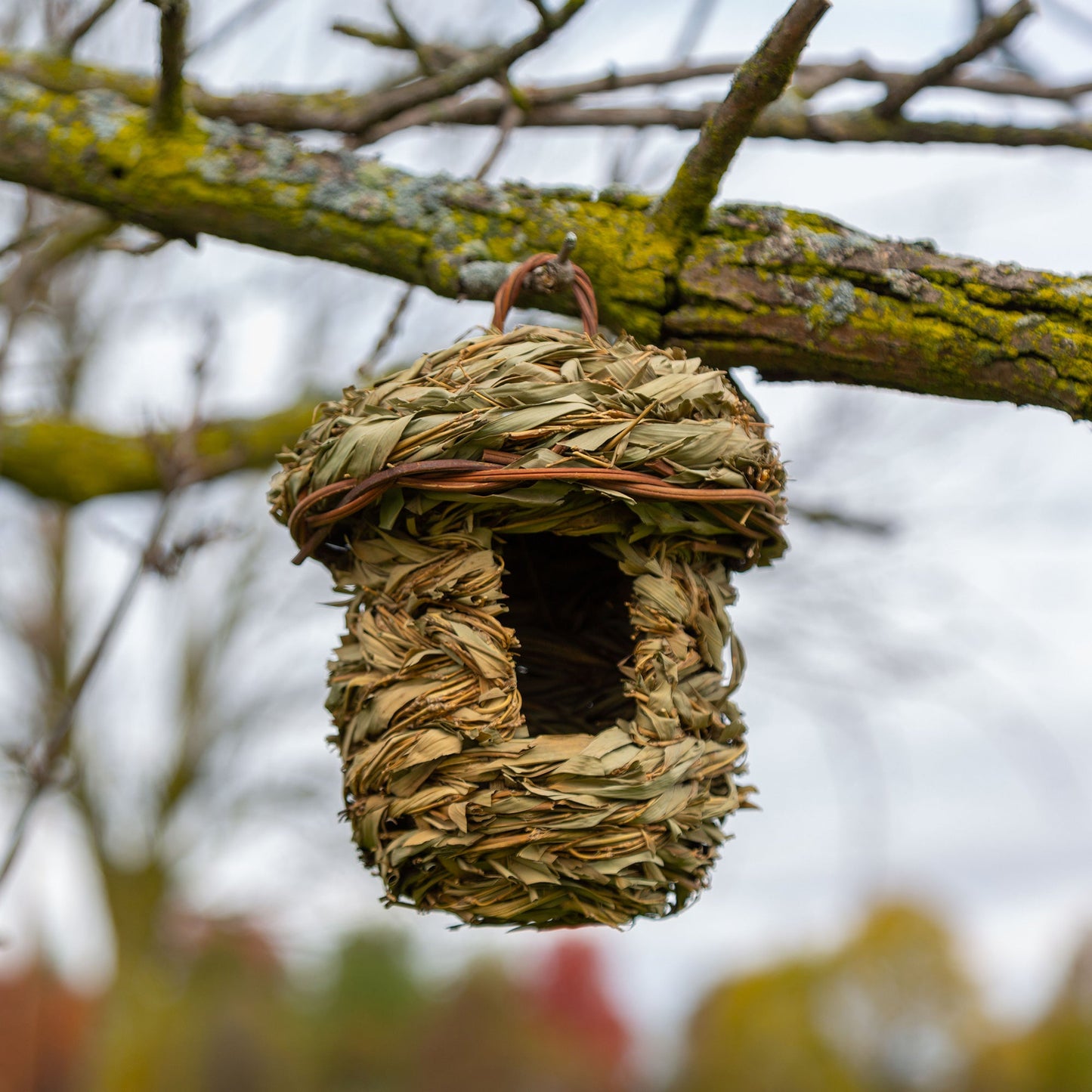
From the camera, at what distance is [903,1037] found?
15.7m

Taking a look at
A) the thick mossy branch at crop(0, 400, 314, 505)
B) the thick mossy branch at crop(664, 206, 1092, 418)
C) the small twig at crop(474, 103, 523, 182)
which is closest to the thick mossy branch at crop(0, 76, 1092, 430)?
the thick mossy branch at crop(664, 206, 1092, 418)

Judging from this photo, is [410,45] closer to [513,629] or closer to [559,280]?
[559,280]

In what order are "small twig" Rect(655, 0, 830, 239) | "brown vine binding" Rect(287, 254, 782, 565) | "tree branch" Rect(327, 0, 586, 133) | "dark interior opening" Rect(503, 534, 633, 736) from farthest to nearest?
"tree branch" Rect(327, 0, 586, 133), "dark interior opening" Rect(503, 534, 633, 736), "small twig" Rect(655, 0, 830, 239), "brown vine binding" Rect(287, 254, 782, 565)

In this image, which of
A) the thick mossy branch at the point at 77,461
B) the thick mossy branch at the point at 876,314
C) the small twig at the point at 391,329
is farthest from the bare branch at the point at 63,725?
the thick mossy branch at the point at 77,461

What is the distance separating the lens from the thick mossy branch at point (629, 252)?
4.26ft

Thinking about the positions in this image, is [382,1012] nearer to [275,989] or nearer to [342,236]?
[275,989]

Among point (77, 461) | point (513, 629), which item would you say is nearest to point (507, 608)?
point (513, 629)

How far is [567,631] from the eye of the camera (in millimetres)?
1642

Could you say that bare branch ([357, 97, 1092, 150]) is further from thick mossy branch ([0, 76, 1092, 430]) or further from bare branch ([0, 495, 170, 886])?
bare branch ([0, 495, 170, 886])

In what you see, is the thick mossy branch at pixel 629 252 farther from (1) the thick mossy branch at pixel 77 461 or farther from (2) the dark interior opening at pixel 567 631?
(1) the thick mossy branch at pixel 77 461

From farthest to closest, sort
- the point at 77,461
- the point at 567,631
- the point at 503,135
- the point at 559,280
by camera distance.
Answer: the point at 77,461 → the point at 503,135 → the point at 567,631 → the point at 559,280

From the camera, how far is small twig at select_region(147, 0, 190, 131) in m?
1.42

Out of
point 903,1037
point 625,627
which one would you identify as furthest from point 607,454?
→ point 903,1037

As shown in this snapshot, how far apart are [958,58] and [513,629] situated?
1.16m
